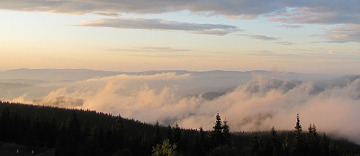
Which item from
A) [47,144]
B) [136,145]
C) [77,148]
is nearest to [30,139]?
[47,144]

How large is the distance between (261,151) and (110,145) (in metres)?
43.3

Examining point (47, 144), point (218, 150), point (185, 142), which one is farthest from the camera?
point (185, 142)

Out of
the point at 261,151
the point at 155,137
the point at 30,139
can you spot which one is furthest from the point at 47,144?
the point at 261,151

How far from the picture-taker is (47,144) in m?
100

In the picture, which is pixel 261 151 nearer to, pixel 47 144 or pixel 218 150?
pixel 218 150

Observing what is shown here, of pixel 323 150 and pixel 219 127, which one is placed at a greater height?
pixel 219 127

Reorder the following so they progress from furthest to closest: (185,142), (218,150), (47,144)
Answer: (185,142), (47,144), (218,150)

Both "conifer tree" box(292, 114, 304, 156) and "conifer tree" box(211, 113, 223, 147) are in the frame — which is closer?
"conifer tree" box(211, 113, 223, 147)

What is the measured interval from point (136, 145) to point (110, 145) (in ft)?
26.6

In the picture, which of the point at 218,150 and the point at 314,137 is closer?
the point at 218,150

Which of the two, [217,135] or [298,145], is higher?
[217,135]

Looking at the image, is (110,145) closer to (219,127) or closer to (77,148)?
(77,148)

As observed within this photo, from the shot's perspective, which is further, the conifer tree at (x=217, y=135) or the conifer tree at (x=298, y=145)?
the conifer tree at (x=298, y=145)

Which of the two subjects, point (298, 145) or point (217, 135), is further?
point (298, 145)
